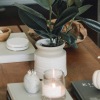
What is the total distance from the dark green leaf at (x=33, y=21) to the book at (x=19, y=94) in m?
0.23

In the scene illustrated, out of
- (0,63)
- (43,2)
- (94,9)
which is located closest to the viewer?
(43,2)

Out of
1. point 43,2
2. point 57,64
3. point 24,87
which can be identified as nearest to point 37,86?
point 24,87

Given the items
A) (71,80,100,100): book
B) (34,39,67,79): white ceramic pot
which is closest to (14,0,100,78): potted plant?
(34,39,67,79): white ceramic pot

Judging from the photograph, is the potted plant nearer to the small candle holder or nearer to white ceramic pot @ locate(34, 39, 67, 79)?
white ceramic pot @ locate(34, 39, 67, 79)

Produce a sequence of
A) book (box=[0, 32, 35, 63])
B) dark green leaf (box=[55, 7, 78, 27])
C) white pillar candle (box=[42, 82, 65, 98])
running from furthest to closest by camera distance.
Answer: book (box=[0, 32, 35, 63])
dark green leaf (box=[55, 7, 78, 27])
white pillar candle (box=[42, 82, 65, 98])

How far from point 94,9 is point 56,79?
234 cm

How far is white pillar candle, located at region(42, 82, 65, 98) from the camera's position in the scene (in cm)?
105

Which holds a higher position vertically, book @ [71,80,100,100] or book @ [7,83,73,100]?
book @ [7,83,73,100]

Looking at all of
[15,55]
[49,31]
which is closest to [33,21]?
[49,31]

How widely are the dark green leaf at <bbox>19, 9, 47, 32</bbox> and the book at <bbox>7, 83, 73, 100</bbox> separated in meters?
0.23

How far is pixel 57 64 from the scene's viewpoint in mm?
1267

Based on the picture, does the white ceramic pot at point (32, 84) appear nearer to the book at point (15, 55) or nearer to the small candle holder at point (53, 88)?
the small candle holder at point (53, 88)

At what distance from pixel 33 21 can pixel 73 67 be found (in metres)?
0.28

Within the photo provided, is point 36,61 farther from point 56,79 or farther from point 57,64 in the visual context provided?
point 56,79
